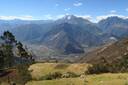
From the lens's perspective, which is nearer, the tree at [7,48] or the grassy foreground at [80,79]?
the grassy foreground at [80,79]

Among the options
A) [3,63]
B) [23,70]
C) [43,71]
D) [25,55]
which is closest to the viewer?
[23,70]

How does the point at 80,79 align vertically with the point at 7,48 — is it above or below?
above

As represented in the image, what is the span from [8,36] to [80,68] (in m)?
84.9

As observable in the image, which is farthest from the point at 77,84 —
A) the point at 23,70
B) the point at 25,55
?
the point at 25,55

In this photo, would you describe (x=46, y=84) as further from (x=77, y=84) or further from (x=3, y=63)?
(x=3, y=63)

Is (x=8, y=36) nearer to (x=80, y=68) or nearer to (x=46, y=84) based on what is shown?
(x=80, y=68)

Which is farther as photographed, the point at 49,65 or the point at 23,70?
the point at 49,65

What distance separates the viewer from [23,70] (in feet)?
135

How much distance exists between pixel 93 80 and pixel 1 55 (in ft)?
406

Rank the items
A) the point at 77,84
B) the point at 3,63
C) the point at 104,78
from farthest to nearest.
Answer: the point at 3,63 → the point at 104,78 → the point at 77,84

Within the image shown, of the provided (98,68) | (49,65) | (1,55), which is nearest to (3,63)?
(1,55)

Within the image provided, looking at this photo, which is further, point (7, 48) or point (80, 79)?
point (7, 48)

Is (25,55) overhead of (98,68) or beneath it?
beneath

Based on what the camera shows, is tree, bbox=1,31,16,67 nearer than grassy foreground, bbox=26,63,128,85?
No
